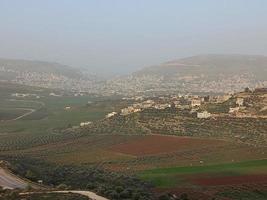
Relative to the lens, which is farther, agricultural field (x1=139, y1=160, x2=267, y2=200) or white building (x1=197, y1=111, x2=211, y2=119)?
white building (x1=197, y1=111, x2=211, y2=119)

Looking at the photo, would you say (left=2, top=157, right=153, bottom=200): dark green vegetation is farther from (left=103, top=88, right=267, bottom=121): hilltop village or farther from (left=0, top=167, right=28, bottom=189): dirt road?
(left=103, top=88, right=267, bottom=121): hilltop village

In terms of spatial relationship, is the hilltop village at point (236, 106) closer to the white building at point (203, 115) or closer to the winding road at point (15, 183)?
the white building at point (203, 115)

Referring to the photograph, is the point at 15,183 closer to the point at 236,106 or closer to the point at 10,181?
the point at 10,181

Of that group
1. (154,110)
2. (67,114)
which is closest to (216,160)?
(154,110)

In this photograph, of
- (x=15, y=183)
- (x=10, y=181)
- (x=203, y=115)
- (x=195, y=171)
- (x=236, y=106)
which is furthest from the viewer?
(x=236, y=106)

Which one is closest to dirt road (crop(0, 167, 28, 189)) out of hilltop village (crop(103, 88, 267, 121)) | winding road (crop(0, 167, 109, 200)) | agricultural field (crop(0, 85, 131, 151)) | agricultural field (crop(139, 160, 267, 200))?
winding road (crop(0, 167, 109, 200))

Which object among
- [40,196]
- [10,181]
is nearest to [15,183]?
[10,181]

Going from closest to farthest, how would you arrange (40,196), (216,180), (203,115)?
(40,196)
(216,180)
(203,115)

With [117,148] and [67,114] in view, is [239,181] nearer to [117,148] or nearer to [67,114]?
Result: [117,148]

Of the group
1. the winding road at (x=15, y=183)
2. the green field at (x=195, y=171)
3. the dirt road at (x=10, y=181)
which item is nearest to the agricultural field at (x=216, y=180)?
the green field at (x=195, y=171)

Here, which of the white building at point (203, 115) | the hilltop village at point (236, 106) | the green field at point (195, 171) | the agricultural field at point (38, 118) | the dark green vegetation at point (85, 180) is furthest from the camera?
the white building at point (203, 115)

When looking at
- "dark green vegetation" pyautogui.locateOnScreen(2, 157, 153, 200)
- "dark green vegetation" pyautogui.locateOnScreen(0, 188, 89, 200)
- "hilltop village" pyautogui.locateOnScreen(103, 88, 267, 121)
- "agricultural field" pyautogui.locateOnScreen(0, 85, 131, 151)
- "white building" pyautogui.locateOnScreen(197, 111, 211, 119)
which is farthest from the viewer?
"white building" pyautogui.locateOnScreen(197, 111, 211, 119)
